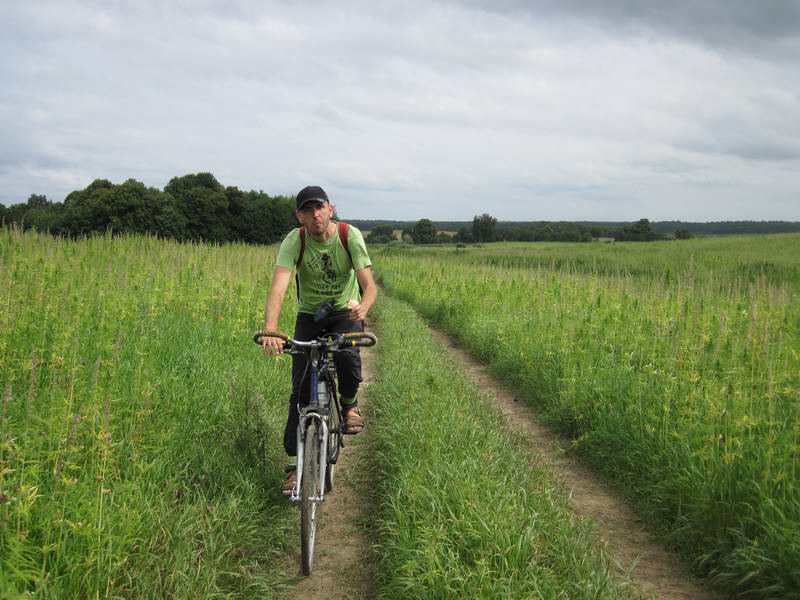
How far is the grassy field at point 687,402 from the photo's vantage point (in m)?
3.95

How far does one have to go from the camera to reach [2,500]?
2.64 meters

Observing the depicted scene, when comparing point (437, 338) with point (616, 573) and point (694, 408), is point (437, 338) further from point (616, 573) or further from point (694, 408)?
point (616, 573)

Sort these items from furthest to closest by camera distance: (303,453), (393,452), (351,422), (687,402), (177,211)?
(177,211), (687,402), (393,452), (351,422), (303,453)

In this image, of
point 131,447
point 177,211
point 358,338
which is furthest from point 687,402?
point 177,211

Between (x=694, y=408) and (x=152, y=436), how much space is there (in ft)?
15.0

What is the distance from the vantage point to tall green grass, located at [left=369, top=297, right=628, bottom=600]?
135 inches

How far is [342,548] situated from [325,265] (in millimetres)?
2065

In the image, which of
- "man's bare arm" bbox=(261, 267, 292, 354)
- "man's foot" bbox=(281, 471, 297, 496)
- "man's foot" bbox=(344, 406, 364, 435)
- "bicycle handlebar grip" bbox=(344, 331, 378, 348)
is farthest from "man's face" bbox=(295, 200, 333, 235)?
"man's foot" bbox=(281, 471, 297, 496)

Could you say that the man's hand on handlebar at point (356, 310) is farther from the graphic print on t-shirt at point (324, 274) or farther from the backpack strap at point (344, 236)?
the graphic print on t-shirt at point (324, 274)

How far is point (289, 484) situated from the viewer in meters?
4.51

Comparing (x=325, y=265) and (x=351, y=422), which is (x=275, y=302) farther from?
(x=351, y=422)

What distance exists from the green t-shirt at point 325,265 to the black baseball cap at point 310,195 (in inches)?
12.1

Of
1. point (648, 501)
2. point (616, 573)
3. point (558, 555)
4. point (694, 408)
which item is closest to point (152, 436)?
point (558, 555)

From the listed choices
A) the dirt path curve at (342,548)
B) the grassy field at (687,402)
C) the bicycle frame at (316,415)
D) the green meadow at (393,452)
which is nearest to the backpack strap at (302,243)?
the bicycle frame at (316,415)
